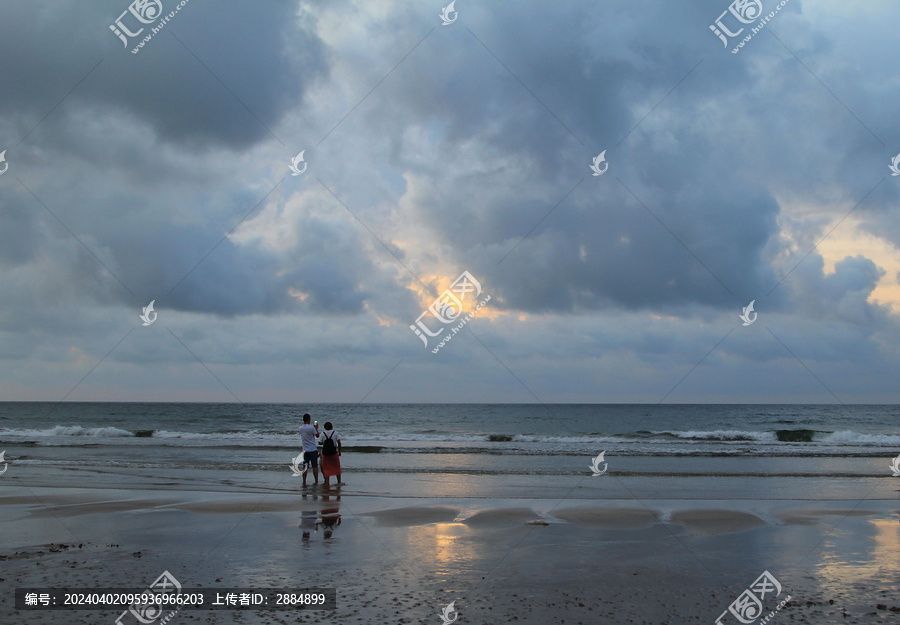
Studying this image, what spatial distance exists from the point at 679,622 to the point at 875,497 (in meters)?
13.5

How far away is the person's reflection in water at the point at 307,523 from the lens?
10273mm

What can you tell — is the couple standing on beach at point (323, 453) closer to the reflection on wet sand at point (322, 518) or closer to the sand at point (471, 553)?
the sand at point (471, 553)

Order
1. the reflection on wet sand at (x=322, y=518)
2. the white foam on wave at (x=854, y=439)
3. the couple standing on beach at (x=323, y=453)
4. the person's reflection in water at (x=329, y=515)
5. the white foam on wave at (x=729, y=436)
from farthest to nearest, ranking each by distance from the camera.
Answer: the white foam on wave at (x=729, y=436) < the white foam on wave at (x=854, y=439) < the couple standing on beach at (x=323, y=453) < the person's reflection in water at (x=329, y=515) < the reflection on wet sand at (x=322, y=518)

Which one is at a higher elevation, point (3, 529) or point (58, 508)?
point (58, 508)

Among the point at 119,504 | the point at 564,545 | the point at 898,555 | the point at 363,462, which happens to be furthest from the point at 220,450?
the point at 898,555

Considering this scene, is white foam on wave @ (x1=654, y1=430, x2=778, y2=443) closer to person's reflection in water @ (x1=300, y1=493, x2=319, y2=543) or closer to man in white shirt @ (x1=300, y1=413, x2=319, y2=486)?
man in white shirt @ (x1=300, y1=413, x2=319, y2=486)

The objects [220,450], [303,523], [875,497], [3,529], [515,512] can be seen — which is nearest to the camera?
[3,529]

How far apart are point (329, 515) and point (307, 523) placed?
3.23ft

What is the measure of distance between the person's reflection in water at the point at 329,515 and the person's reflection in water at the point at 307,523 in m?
0.16

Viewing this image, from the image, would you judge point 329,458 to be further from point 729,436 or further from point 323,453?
point 729,436

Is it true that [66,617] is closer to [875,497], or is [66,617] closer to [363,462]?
[875,497]

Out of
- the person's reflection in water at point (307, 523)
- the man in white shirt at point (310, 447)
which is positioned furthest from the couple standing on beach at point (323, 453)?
the person's reflection in water at point (307, 523)

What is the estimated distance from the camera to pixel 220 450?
32.2m

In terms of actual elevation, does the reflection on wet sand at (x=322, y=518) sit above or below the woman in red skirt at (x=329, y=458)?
below
